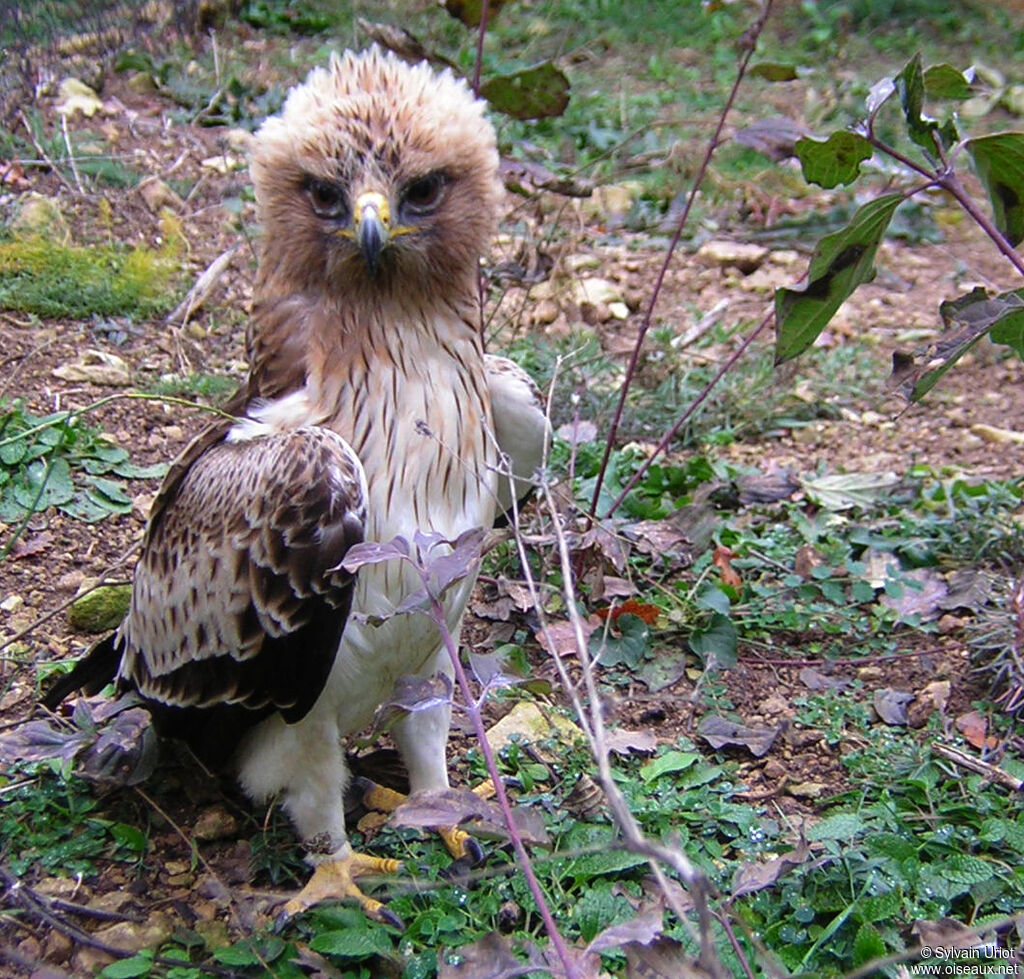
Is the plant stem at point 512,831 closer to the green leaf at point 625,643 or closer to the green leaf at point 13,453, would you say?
the green leaf at point 625,643

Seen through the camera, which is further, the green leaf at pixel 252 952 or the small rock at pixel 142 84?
the small rock at pixel 142 84

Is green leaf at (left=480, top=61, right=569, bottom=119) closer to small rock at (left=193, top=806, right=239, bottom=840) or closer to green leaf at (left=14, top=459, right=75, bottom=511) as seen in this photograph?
green leaf at (left=14, top=459, right=75, bottom=511)

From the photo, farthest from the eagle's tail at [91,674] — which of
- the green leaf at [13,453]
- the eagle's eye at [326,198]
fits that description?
the eagle's eye at [326,198]

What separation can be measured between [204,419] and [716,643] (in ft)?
7.45

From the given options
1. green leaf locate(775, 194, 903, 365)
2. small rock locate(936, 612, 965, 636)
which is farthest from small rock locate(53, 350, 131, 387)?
small rock locate(936, 612, 965, 636)

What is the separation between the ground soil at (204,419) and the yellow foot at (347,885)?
105 millimetres

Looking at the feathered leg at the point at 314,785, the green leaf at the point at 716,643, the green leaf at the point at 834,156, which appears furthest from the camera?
the green leaf at the point at 716,643

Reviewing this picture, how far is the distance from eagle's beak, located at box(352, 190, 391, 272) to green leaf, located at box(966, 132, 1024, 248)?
4.38ft

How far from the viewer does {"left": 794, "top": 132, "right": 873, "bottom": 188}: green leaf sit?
114 inches

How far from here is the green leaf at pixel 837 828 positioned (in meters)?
3.05

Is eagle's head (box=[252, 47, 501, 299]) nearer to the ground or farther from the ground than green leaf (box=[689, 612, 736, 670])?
farther from the ground

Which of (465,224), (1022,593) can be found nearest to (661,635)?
(1022,593)

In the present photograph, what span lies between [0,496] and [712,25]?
8302 mm

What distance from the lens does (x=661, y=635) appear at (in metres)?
4.11
